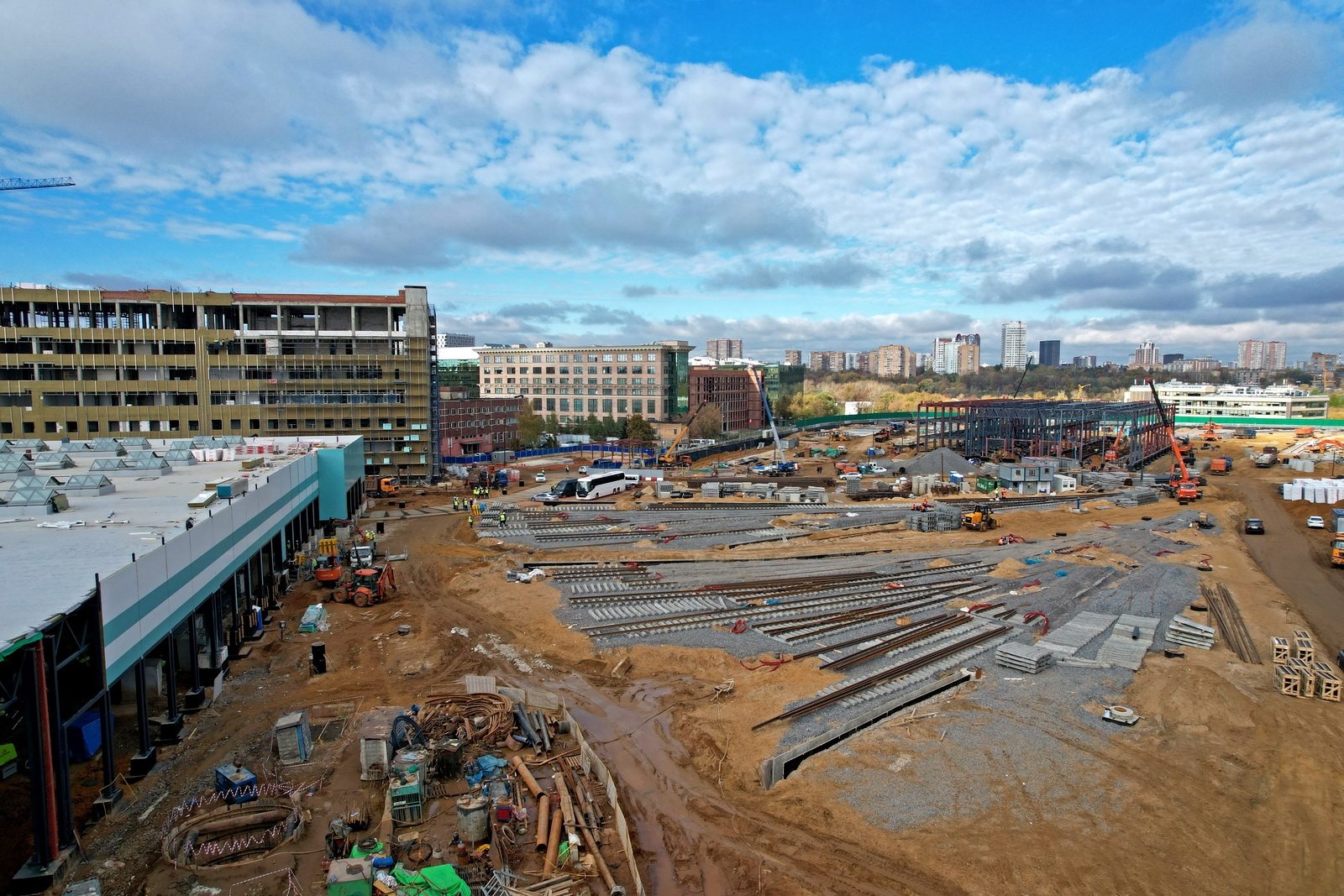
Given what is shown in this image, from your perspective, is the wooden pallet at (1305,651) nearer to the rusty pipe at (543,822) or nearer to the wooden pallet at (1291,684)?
the wooden pallet at (1291,684)

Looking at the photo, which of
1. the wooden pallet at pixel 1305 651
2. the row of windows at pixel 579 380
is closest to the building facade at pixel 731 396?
the row of windows at pixel 579 380

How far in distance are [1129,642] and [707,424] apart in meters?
69.3

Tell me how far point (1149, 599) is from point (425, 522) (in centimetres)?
3222

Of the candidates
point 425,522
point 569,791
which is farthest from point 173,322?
point 569,791

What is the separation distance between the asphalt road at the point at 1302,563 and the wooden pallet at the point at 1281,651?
2.60m

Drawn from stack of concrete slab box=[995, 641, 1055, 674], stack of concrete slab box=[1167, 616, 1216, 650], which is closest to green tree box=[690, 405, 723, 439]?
stack of concrete slab box=[1167, 616, 1216, 650]

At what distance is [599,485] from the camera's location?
45219 millimetres

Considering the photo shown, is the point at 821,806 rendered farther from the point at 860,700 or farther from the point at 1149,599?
the point at 1149,599

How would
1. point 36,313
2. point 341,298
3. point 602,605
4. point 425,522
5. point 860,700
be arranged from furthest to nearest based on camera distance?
point 341,298 < point 36,313 < point 425,522 < point 602,605 < point 860,700

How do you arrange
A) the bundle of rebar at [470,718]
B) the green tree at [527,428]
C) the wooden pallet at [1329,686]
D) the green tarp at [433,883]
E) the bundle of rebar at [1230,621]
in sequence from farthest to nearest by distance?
the green tree at [527,428] < the bundle of rebar at [1230,621] < the wooden pallet at [1329,686] < the bundle of rebar at [470,718] < the green tarp at [433,883]

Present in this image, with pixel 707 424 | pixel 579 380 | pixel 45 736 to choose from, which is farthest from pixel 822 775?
pixel 579 380

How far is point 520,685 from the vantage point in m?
17.5

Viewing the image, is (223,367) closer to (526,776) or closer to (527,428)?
(527,428)

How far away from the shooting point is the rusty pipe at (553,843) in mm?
10266
